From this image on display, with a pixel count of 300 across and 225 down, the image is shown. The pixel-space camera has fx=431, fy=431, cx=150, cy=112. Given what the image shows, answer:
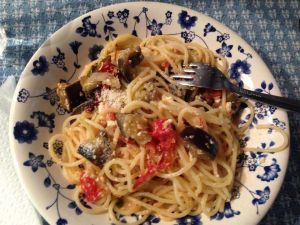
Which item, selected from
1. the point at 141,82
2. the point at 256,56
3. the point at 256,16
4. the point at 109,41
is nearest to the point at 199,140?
the point at 141,82

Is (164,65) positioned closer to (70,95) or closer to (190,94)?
(190,94)

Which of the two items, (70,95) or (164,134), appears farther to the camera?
(70,95)

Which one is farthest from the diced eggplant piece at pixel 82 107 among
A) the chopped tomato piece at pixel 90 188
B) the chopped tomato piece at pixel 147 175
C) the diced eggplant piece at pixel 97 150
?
the chopped tomato piece at pixel 147 175

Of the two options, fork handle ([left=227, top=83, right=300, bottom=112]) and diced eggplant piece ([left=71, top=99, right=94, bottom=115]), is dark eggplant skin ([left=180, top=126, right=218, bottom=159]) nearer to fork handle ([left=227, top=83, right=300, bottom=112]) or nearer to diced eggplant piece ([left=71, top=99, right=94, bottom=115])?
fork handle ([left=227, top=83, right=300, bottom=112])

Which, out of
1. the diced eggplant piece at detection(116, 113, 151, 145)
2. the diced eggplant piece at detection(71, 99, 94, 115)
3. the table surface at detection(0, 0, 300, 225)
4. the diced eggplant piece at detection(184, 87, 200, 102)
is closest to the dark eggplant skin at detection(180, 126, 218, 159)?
the diced eggplant piece at detection(116, 113, 151, 145)

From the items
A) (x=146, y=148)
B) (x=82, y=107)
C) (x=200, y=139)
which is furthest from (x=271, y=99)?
(x=82, y=107)

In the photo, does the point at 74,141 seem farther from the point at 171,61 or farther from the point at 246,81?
the point at 246,81
